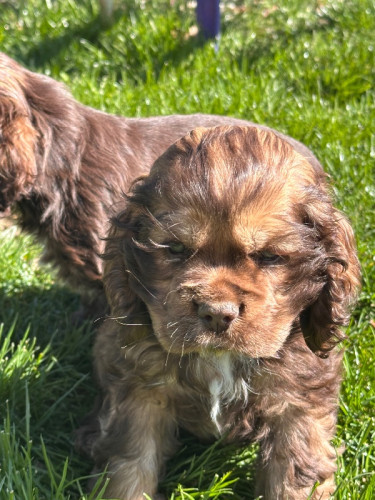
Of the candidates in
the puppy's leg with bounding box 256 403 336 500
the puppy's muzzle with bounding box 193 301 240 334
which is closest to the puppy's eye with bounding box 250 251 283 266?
the puppy's muzzle with bounding box 193 301 240 334

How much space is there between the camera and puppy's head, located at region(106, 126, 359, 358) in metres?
2.59

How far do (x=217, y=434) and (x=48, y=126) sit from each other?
1.71 metres

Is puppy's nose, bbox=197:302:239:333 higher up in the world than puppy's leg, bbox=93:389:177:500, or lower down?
higher up

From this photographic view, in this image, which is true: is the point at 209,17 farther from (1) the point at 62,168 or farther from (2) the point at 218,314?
(2) the point at 218,314

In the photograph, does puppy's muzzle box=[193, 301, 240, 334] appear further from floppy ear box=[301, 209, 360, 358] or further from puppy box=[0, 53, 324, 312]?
puppy box=[0, 53, 324, 312]

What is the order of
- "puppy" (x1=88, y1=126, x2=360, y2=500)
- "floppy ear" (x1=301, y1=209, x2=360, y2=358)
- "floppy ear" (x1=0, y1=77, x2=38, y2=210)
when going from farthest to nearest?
1. "floppy ear" (x1=0, y1=77, x2=38, y2=210)
2. "floppy ear" (x1=301, y1=209, x2=360, y2=358)
3. "puppy" (x1=88, y1=126, x2=360, y2=500)

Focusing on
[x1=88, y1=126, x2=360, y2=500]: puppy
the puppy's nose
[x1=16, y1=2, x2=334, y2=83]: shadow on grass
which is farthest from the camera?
[x1=16, y1=2, x2=334, y2=83]: shadow on grass

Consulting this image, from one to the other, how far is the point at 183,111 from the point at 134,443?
289 cm

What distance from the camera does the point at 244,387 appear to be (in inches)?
119

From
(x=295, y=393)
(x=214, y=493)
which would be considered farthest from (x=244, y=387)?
(x=214, y=493)

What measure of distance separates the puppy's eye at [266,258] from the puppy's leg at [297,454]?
27.0 inches

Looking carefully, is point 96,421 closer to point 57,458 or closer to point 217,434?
point 57,458

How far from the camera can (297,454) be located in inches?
123

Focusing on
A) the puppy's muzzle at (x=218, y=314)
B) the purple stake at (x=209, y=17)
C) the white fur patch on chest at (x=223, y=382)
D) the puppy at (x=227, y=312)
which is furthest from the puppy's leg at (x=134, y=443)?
the purple stake at (x=209, y=17)
